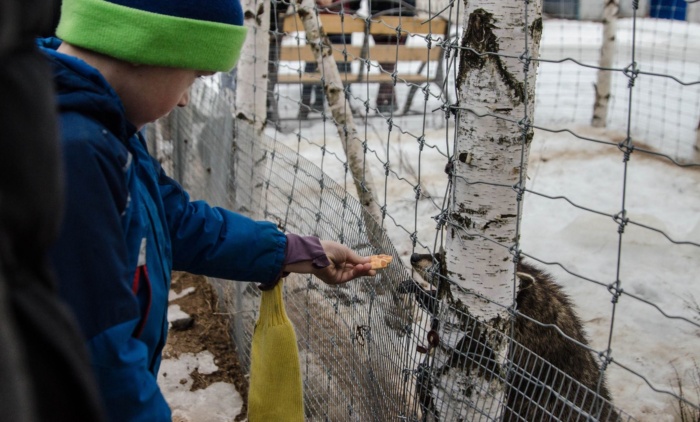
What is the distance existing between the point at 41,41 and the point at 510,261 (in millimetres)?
1333

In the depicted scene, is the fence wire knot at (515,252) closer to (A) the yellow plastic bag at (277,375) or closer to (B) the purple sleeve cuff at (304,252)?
(B) the purple sleeve cuff at (304,252)

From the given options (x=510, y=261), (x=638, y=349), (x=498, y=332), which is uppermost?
(x=510, y=261)

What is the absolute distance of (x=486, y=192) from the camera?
1.99 meters

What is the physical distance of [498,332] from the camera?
6.70 feet

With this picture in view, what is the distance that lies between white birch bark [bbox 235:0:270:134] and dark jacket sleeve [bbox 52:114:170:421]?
281cm

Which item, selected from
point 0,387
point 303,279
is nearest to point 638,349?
point 303,279

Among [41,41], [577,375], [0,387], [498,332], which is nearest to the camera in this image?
[0,387]

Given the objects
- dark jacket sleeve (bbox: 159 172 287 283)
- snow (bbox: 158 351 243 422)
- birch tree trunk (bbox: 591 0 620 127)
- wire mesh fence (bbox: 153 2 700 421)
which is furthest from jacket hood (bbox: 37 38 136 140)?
birch tree trunk (bbox: 591 0 620 127)

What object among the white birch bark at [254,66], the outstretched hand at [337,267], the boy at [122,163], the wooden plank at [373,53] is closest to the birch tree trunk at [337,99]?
the white birch bark at [254,66]

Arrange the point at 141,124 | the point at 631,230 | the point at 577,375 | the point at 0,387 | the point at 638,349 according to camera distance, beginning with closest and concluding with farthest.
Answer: the point at 0,387 → the point at 141,124 → the point at 577,375 → the point at 638,349 → the point at 631,230

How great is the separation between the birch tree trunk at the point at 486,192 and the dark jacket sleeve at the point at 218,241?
0.53 m

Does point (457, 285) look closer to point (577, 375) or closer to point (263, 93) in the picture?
point (577, 375)

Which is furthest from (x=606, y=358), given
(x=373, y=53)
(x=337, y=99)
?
(x=373, y=53)

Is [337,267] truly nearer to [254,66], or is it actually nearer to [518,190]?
[518,190]
